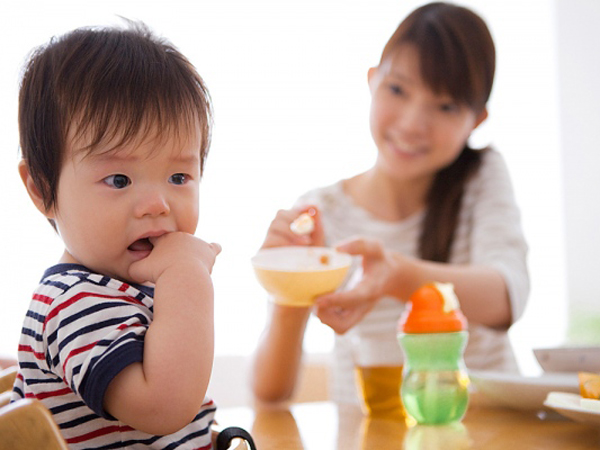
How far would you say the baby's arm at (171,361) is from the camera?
1.64 ft

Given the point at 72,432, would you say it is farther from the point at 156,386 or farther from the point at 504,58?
the point at 504,58

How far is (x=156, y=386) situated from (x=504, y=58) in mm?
3244

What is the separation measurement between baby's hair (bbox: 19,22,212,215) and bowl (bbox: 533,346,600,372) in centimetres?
60

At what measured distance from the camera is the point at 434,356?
80 centimetres

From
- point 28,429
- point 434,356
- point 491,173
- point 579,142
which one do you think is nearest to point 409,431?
point 434,356

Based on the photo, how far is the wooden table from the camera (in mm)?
724

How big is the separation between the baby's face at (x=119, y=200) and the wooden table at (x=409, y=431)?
274mm

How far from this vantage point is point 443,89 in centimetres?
141

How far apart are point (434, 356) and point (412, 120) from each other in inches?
29.4

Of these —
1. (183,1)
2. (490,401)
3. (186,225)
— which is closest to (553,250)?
(183,1)

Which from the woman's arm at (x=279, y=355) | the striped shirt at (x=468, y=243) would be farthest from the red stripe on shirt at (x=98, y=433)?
the striped shirt at (x=468, y=243)

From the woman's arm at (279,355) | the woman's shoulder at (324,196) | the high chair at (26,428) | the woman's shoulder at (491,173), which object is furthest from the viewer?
the woman's shoulder at (324,196)

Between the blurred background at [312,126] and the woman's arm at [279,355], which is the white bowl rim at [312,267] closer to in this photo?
the woman's arm at [279,355]

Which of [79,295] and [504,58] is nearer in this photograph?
[79,295]
